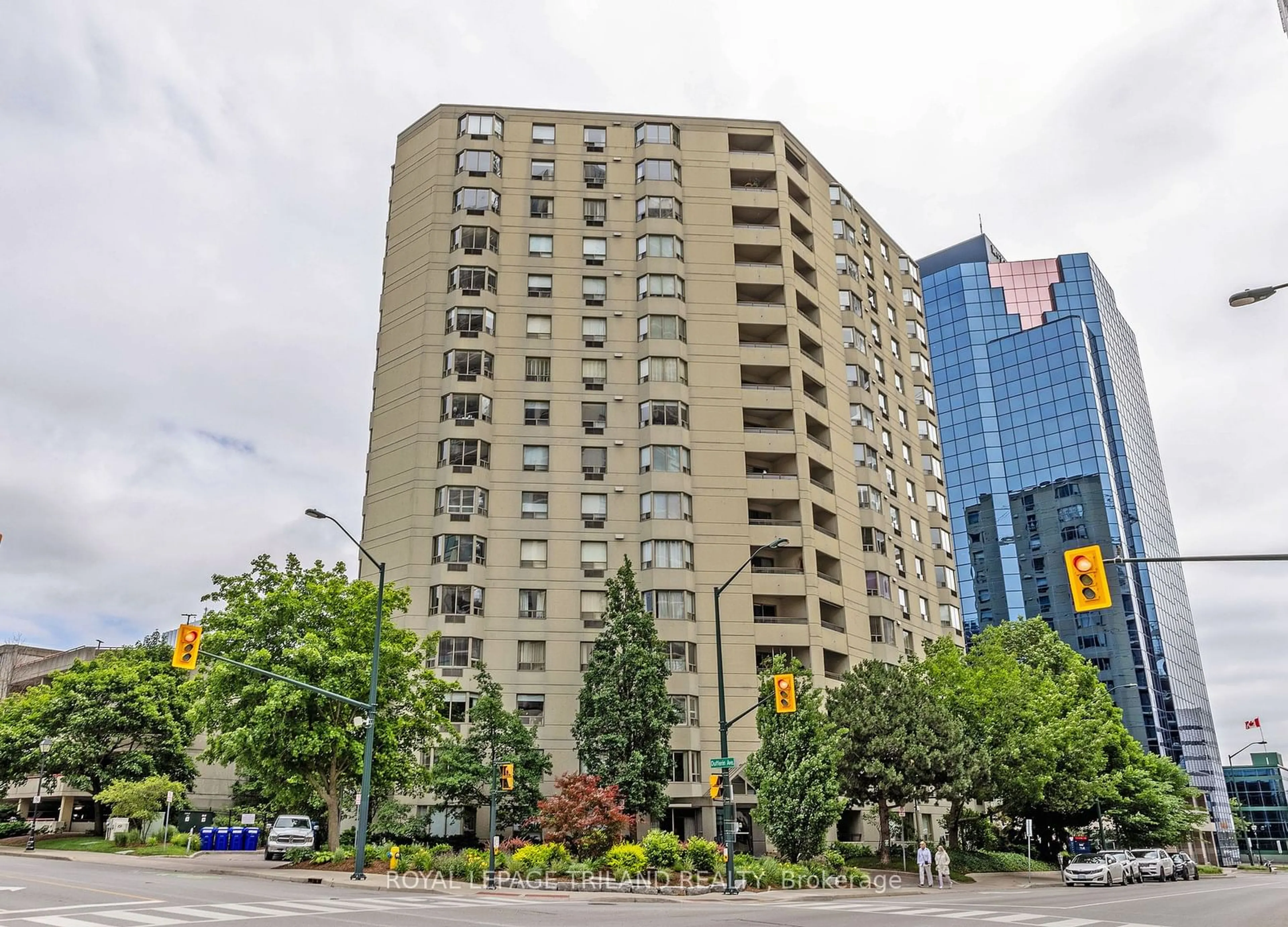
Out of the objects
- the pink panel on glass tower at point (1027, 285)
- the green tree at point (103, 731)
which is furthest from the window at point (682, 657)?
the pink panel on glass tower at point (1027, 285)

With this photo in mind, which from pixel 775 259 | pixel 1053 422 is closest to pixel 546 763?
pixel 775 259

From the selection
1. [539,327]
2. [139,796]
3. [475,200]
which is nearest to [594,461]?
[539,327]

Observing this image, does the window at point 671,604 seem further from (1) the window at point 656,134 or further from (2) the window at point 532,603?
(1) the window at point 656,134

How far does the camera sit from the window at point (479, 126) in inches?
2302

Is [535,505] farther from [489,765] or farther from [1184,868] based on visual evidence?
[1184,868]

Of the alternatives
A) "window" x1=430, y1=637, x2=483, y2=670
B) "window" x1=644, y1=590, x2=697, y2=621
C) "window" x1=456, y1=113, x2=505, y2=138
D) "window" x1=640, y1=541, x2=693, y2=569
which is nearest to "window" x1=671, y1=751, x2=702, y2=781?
"window" x1=644, y1=590, x2=697, y2=621

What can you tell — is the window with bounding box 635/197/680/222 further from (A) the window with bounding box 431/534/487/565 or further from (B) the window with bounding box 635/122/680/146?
(A) the window with bounding box 431/534/487/565

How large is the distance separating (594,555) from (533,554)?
131 inches

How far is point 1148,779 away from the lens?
189 feet

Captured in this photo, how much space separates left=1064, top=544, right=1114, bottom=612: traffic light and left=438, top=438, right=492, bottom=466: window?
38071mm

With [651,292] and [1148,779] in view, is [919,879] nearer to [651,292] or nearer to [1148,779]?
[1148,779]

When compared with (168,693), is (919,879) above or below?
below

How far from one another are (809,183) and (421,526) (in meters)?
36.5

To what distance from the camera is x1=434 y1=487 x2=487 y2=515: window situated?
165ft
